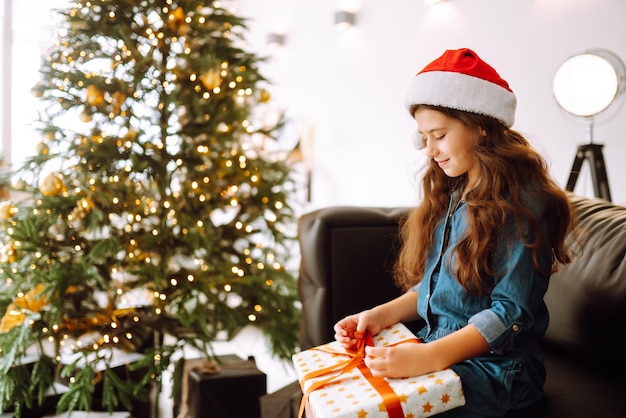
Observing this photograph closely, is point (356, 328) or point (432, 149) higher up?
point (432, 149)

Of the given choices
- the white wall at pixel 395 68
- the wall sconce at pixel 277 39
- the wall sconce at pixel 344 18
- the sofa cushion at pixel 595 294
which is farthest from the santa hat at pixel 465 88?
the wall sconce at pixel 277 39

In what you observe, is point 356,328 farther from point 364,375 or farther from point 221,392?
point 221,392

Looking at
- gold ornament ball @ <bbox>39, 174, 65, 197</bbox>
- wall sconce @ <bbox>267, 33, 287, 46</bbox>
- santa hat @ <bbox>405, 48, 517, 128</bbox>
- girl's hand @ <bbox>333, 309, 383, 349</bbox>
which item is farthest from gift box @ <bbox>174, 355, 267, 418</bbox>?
wall sconce @ <bbox>267, 33, 287, 46</bbox>

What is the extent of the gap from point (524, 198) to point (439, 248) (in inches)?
9.1

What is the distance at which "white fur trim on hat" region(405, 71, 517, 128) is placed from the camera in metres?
1.02

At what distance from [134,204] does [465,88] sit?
1362 mm

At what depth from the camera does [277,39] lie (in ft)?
15.2

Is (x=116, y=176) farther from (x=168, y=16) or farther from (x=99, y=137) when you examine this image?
(x=168, y=16)

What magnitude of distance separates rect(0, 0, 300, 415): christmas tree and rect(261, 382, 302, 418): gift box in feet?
1.54

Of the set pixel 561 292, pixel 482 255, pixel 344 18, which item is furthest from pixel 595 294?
pixel 344 18

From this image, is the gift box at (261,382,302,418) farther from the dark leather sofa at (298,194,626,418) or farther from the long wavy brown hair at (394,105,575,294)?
the long wavy brown hair at (394,105,575,294)

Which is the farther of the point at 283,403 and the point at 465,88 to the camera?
the point at 283,403

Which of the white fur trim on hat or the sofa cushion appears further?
the sofa cushion

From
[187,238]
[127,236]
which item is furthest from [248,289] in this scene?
[127,236]
